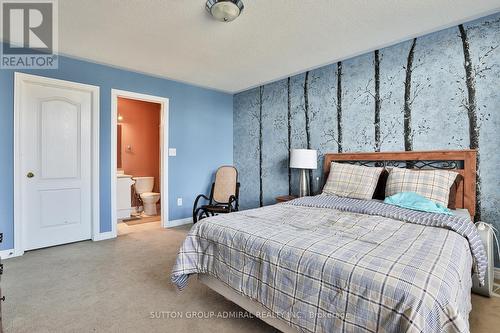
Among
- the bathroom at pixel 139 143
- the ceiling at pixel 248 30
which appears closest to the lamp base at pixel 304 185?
the ceiling at pixel 248 30

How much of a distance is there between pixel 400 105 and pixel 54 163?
4.23 meters

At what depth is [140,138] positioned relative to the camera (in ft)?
18.8

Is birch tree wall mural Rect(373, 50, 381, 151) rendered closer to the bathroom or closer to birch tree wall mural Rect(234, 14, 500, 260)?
birch tree wall mural Rect(234, 14, 500, 260)

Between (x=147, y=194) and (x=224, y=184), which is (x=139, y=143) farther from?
(x=224, y=184)

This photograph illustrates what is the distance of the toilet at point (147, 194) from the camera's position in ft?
16.8

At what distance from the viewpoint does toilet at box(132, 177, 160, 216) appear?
512 cm

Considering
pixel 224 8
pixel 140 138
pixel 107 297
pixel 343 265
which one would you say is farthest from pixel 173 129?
pixel 343 265

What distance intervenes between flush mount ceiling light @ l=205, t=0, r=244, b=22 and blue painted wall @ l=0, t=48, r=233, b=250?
210 cm

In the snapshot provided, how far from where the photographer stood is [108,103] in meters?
3.49

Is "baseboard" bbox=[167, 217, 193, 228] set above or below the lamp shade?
below

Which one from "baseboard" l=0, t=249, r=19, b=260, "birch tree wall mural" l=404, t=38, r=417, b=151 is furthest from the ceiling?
"baseboard" l=0, t=249, r=19, b=260

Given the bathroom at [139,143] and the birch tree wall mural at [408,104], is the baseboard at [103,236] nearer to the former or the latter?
the bathroom at [139,143]

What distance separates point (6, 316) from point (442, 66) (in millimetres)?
4279

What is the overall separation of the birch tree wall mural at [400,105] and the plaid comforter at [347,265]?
108 cm
